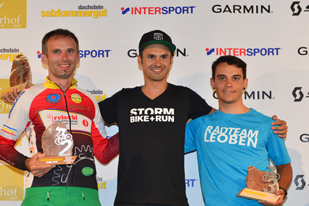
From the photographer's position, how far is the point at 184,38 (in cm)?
304

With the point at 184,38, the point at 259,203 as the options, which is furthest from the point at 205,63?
the point at 259,203

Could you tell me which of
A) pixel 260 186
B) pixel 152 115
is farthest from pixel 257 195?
pixel 152 115

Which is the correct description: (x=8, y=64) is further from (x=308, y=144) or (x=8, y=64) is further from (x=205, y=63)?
(x=308, y=144)

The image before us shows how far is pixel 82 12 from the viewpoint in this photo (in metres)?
3.09

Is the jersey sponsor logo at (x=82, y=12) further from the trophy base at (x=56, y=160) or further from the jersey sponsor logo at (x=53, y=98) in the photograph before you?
the trophy base at (x=56, y=160)

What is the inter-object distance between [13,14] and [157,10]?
1.41 meters

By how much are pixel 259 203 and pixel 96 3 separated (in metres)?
2.28

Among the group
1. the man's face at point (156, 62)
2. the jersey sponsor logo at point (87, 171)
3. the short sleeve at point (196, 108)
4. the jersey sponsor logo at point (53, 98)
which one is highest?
the man's face at point (156, 62)

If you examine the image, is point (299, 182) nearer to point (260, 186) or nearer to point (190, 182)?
point (190, 182)

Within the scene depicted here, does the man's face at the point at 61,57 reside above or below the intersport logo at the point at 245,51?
below

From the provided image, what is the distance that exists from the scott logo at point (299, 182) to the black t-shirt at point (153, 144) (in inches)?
48.1

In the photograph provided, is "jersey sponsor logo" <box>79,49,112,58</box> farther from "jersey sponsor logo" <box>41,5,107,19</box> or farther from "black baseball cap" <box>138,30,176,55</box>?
"black baseball cap" <box>138,30,176,55</box>

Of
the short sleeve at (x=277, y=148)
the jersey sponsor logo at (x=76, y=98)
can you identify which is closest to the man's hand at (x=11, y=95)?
the jersey sponsor logo at (x=76, y=98)

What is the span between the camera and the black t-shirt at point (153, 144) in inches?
84.3
